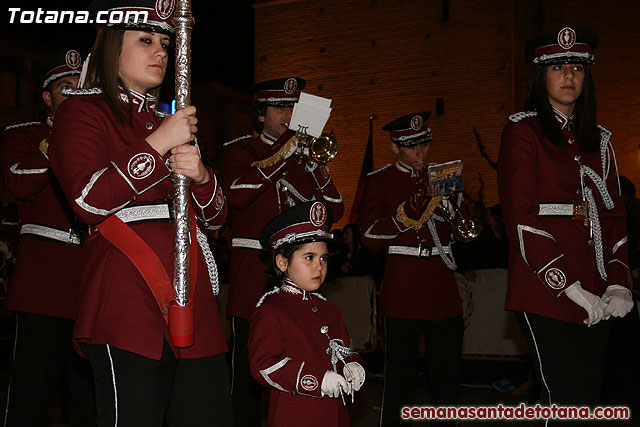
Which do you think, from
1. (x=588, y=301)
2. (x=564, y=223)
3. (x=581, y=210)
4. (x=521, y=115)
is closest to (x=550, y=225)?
(x=564, y=223)

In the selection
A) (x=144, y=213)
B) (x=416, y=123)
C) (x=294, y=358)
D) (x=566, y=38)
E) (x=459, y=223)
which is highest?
(x=566, y=38)

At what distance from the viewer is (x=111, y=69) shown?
9.30 feet

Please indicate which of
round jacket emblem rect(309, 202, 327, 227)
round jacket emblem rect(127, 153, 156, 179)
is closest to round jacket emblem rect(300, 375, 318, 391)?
round jacket emblem rect(309, 202, 327, 227)

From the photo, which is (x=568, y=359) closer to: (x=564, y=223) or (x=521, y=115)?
(x=564, y=223)

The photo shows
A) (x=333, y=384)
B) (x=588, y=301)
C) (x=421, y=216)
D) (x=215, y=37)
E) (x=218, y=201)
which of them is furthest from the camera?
(x=215, y=37)

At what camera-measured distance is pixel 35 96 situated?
24281 mm

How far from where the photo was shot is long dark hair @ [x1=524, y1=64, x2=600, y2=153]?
3732mm

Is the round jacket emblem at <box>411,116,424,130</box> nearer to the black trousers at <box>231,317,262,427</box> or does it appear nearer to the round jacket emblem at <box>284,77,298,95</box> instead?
the round jacket emblem at <box>284,77,298,95</box>

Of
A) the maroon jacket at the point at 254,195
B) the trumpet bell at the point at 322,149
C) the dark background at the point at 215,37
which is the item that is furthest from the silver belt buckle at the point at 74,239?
the dark background at the point at 215,37

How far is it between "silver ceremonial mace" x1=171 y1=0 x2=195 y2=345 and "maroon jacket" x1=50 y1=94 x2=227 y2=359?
9cm

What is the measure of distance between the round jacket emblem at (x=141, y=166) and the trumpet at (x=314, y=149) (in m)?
2.39

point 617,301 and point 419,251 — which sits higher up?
point 419,251

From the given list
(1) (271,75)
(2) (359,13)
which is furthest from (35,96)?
(2) (359,13)

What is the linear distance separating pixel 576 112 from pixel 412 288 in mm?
1824
